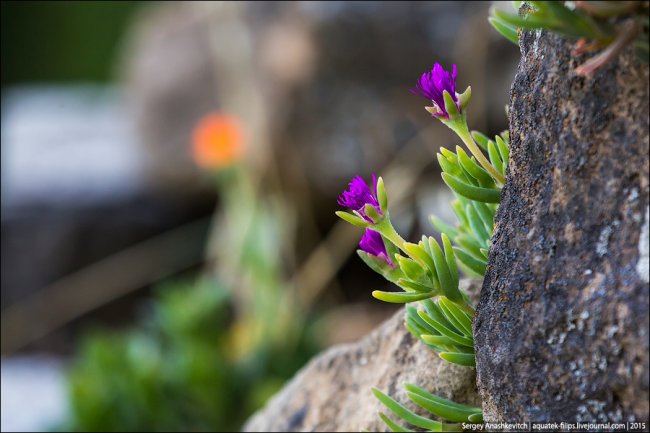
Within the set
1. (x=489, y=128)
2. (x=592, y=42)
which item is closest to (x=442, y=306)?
(x=592, y=42)

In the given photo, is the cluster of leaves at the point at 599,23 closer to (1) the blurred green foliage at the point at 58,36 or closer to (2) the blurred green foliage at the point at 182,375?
(2) the blurred green foliage at the point at 182,375

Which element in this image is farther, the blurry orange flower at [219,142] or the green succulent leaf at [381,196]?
the blurry orange flower at [219,142]

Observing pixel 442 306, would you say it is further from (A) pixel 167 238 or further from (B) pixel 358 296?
(A) pixel 167 238

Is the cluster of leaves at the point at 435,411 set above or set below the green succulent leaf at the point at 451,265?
below

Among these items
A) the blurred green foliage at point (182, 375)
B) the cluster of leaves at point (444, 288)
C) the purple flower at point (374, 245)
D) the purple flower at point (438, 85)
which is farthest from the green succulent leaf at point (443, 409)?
the blurred green foliage at point (182, 375)

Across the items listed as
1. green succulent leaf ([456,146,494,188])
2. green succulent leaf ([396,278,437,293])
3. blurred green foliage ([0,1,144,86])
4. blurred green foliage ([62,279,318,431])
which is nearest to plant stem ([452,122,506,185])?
green succulent leaf ([456,146,494,188])

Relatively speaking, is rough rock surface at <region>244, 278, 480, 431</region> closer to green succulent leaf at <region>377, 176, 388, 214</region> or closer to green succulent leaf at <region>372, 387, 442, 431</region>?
green succulent leaf at <region>372, 387, 442, 431</region>
